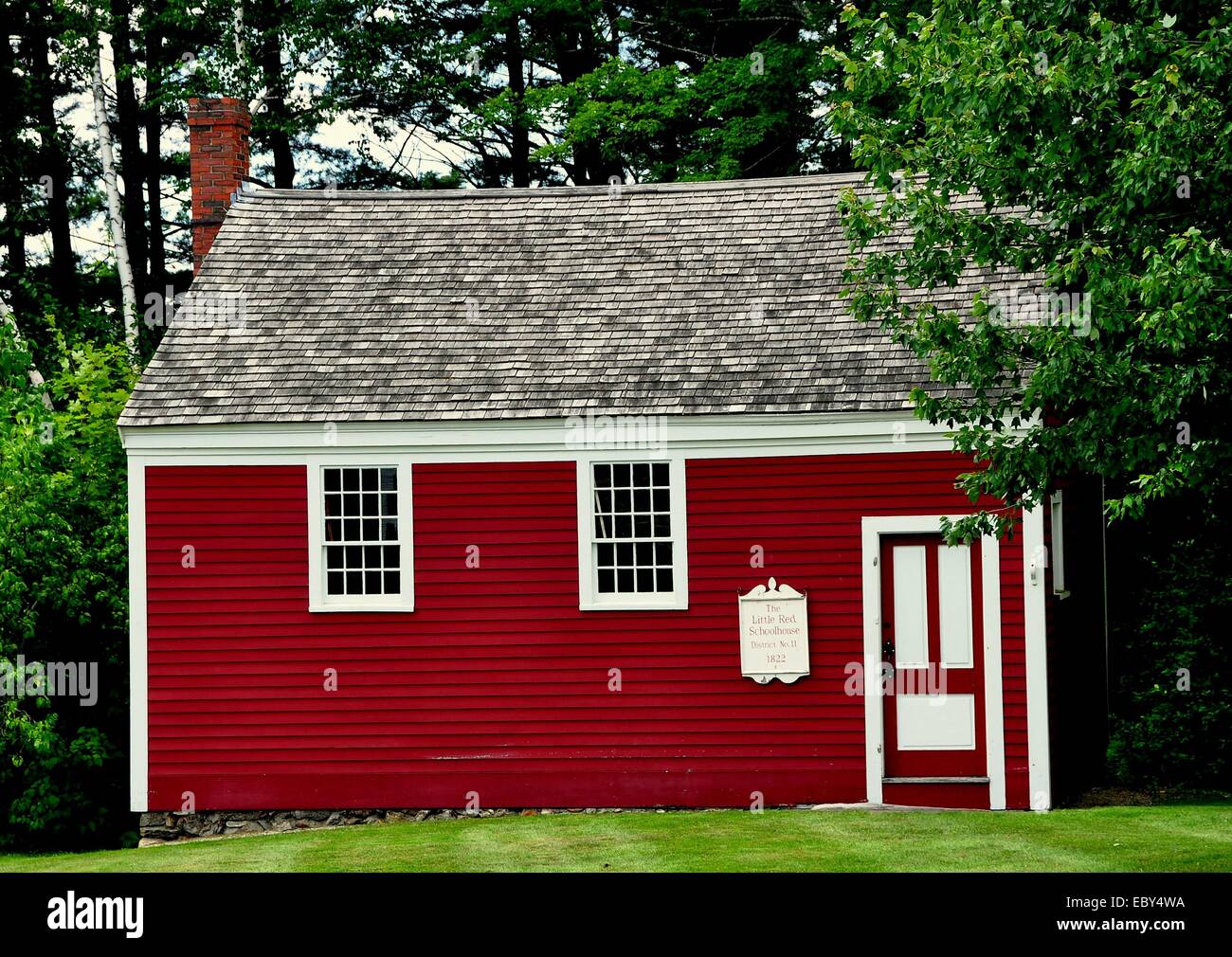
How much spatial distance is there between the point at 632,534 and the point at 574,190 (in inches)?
198

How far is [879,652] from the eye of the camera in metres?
14.9

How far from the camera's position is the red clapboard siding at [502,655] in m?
15.0

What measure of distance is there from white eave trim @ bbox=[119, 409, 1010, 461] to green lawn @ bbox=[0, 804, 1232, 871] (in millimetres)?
3524

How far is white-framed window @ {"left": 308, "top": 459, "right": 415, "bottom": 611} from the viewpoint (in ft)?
50.9

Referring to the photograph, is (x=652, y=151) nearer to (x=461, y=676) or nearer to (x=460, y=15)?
(x=460, y=15)

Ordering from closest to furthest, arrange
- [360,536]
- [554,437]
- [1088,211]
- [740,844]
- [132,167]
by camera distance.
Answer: [1088,211] → [740,844] → [554,437] → [360,536] → [132,167]

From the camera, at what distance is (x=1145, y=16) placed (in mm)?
A: 11086

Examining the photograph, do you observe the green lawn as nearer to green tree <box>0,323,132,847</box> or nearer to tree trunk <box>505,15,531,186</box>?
green tree <box>0,323,132,847</box>

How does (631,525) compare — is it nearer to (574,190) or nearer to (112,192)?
(574,190)

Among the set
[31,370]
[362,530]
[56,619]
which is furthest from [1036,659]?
[31,370]

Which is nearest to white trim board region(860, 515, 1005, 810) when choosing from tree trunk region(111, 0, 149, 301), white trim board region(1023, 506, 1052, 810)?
white trim board region(1023, 506, 1052, 810)

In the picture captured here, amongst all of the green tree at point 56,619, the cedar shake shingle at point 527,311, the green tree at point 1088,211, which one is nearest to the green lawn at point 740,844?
the green tree at point 56,619

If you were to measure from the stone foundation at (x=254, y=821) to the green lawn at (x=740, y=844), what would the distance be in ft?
1.50

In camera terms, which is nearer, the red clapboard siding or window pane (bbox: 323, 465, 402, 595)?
the red clapboard siding
